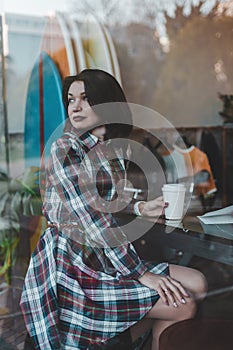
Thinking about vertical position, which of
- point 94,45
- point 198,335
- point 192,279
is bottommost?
→ point 198,335

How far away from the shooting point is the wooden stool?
1212mm

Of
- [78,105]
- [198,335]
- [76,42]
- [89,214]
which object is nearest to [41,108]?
[76,42]

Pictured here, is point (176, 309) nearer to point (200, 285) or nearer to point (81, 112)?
point (200, 285)

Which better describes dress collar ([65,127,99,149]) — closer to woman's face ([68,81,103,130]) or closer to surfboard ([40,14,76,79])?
woman's face ([68,81,103,130])

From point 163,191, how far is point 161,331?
16.6 inches

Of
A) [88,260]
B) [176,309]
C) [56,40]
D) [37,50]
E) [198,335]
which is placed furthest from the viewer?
[37,50]

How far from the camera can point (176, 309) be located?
136cm

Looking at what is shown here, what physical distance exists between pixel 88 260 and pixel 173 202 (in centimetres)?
31

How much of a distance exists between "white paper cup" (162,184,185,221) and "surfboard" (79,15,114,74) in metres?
0.50

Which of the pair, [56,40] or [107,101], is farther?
[56,40]

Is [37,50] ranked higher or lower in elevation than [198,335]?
higher

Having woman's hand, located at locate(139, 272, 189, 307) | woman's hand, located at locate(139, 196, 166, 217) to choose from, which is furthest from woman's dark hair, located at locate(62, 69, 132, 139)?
woman's hand, located at locate(139, 272, 189, 307)

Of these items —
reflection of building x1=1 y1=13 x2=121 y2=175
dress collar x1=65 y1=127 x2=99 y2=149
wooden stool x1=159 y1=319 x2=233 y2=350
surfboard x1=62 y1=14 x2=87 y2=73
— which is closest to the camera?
wooden stool x1=159 y1=319 x2=233 y2=350

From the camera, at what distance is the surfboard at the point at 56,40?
6.73 feet
